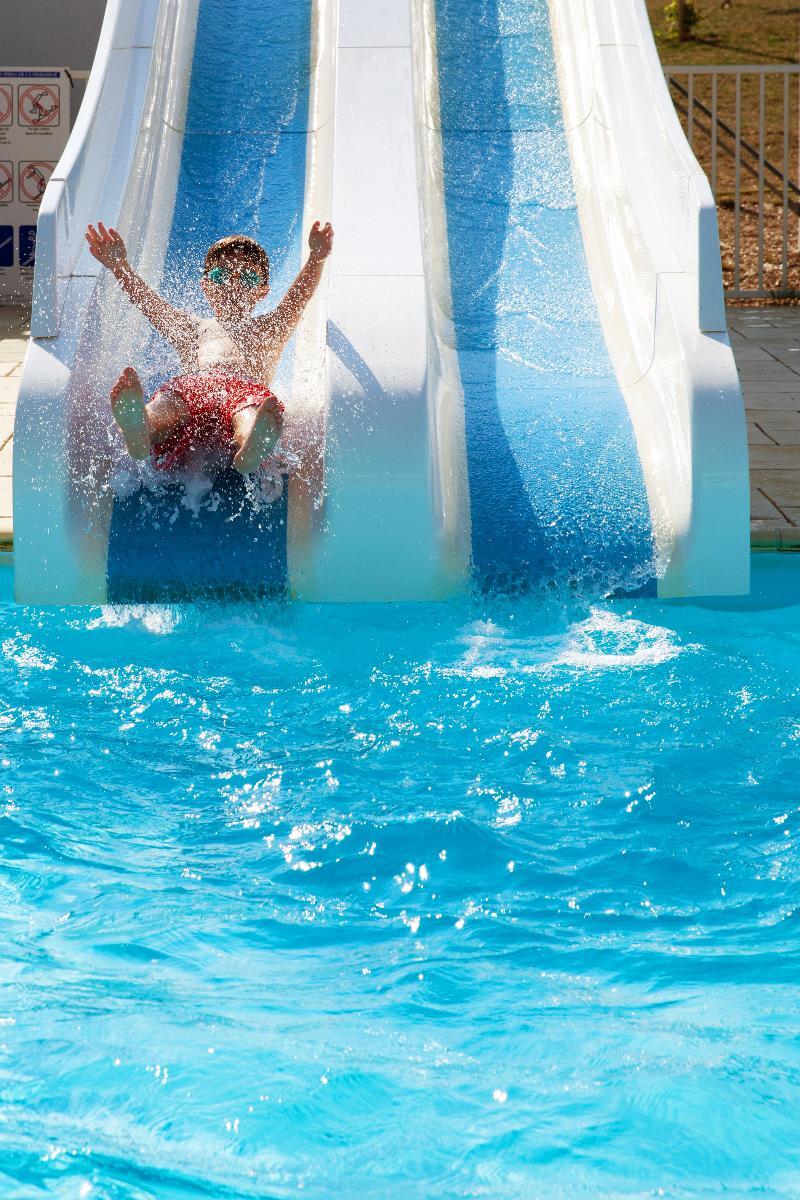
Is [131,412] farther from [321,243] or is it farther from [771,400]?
[771,400]

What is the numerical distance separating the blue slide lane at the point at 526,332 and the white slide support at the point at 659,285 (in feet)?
0.26

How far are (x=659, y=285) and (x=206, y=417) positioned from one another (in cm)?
162

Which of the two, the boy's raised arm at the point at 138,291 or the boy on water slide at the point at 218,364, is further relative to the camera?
the boy's raised arm at the point at 138,291

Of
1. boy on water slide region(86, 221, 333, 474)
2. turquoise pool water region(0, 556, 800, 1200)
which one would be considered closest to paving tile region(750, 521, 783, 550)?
turquoise pool water region(0, 556, 800, 1200)

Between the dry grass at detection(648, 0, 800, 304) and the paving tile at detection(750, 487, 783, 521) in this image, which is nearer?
the paving tile at detection(750, 487, 783, 521)

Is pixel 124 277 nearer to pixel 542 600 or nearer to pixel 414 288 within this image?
pixel 414 288

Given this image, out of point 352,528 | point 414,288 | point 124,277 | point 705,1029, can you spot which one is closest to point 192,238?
point 124,277

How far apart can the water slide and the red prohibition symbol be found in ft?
5.85

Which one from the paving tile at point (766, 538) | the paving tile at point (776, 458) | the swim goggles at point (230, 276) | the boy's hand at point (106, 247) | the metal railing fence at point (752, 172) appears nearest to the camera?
the boy's hand at point (106, 247)

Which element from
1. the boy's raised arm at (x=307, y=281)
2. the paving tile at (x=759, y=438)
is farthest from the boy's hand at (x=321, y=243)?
the paving tile at (x=759, y=438)

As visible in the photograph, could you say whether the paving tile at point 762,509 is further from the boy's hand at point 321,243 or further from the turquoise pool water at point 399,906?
the boy's hand at point 321,243

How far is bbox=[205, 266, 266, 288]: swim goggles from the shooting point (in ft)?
16.7

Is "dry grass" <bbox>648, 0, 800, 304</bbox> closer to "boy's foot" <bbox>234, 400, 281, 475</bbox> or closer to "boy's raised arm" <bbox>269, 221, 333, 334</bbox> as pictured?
"boy's raised arm" <bbox>269, 221, 333, 334</bbox>

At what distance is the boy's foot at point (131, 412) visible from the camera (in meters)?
4.01
